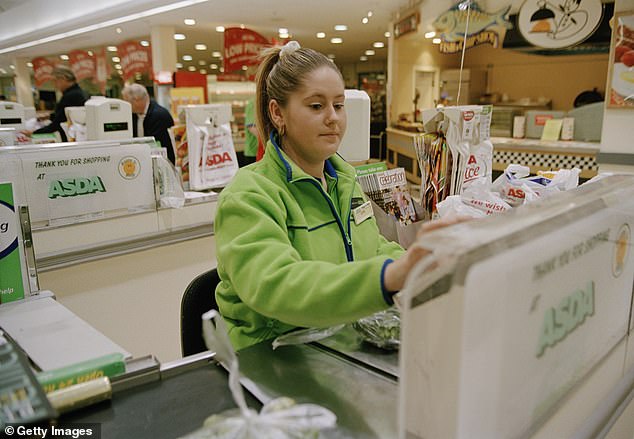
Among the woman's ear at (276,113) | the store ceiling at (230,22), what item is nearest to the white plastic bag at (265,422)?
the woman's ear at (276,113)

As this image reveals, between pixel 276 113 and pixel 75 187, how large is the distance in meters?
1.68

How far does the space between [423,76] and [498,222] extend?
12263mm

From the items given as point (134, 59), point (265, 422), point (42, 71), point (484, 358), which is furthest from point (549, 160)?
point (42, 71)

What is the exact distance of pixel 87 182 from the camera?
2.81m

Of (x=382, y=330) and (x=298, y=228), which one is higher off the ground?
(x=298, y=228)

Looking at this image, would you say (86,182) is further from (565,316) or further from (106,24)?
(106,24)

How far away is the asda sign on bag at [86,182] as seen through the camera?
265 cm

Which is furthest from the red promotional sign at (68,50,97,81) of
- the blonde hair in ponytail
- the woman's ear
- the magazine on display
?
the woman's ear

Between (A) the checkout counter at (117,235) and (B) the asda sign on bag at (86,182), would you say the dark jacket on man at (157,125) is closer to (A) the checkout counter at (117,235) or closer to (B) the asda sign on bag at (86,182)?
(A) the checkout counter at (117,235)

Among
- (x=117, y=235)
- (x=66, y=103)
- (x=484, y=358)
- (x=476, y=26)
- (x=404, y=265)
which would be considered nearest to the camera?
(x=484, y=358)

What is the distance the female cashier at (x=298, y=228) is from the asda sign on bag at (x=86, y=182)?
1535 mm

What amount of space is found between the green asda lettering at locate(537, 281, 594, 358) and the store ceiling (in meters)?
8.78

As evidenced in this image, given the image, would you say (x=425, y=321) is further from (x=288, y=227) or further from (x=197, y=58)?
(x=197, y=58)

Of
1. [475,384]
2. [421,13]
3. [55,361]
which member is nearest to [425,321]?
[475,384]
